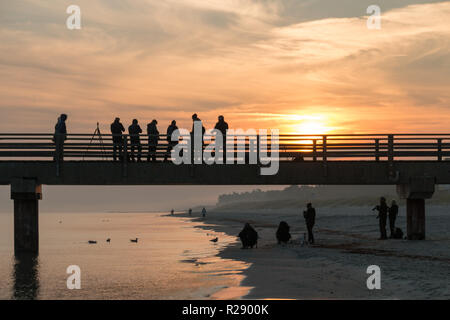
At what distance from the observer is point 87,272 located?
2183 centimetres

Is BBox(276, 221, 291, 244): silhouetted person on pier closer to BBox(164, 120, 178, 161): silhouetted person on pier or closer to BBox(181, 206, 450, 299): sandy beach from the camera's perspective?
BBox(181, 206, 450, 299): sandy beach

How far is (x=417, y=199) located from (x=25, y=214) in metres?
17.0

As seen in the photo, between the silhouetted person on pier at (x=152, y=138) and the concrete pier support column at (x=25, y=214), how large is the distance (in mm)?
4928

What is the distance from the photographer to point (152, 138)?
27.6 meters

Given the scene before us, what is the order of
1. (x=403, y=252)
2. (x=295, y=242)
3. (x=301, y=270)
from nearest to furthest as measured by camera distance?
1. (x=301, y=270)
2. (x=403, y=252)
3. (x=295, y=242)

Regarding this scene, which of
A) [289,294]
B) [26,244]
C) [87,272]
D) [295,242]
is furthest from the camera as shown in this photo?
[295,242]

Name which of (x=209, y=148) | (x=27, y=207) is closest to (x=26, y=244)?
(x=27, y=207)

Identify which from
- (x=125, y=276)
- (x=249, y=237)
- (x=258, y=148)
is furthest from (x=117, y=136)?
(x=125, y=276)

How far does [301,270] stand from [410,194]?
9.91 meters

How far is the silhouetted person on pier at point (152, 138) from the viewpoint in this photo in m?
27.2

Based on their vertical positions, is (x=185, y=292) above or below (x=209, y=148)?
below

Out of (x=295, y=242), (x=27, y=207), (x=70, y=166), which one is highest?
(x=70, y=166)

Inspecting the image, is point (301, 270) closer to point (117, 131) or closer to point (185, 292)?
point (185, 292)
